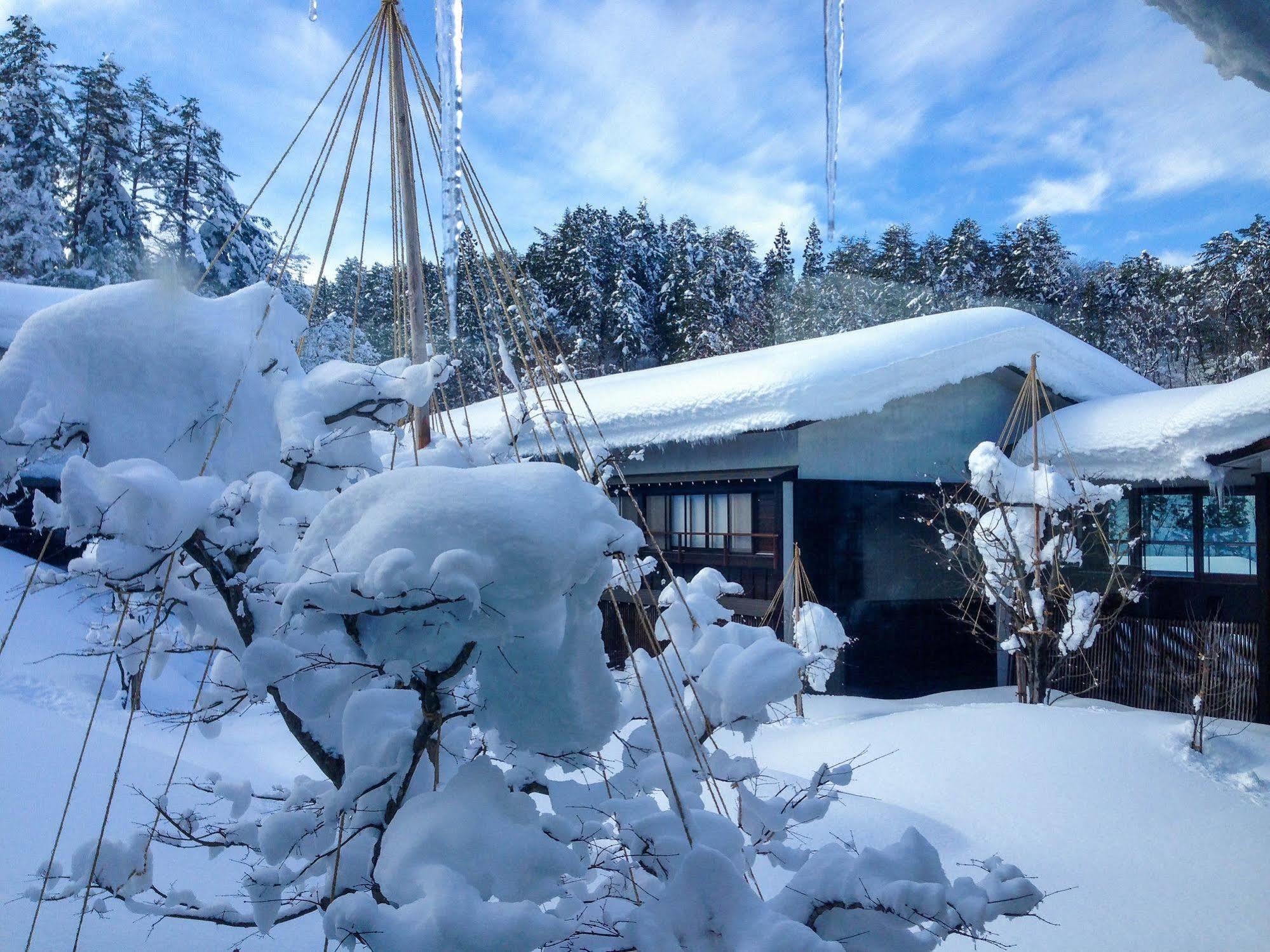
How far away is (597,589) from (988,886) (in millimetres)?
718

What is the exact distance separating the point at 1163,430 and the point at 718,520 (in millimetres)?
3781

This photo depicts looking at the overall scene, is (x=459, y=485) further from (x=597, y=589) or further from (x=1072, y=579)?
(x=1072, y=579)

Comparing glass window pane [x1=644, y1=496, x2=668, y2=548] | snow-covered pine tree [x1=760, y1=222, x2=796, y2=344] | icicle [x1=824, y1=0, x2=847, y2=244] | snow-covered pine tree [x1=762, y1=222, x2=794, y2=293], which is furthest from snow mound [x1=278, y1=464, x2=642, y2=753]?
snow-covered pine tree [x1=762, y1=222, x2=794, y2=293]

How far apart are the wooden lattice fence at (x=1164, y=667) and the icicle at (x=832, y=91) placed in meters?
5.07

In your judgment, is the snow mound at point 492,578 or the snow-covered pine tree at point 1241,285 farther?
the snow-covered pine tree at point 1241,285

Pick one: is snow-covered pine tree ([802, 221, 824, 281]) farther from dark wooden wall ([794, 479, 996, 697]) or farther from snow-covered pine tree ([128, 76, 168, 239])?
snow-covered pine tree ([128, 76, 168, 239])

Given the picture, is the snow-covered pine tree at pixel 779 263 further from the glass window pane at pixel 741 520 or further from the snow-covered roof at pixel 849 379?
the glass window pane at pixel 741 520

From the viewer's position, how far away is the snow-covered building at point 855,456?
20.6 ft

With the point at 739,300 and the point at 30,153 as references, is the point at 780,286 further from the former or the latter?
the point at 30,153

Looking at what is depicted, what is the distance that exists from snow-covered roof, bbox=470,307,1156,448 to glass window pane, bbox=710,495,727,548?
1.05 m

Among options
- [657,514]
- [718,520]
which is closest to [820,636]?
[718,520]

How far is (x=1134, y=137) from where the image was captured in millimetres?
2137

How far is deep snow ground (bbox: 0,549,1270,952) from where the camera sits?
2203 mm

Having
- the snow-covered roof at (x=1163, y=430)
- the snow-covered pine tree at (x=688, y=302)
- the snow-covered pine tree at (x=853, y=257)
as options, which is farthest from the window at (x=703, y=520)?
the snow-covered pine tree at (x=853, y=257)
